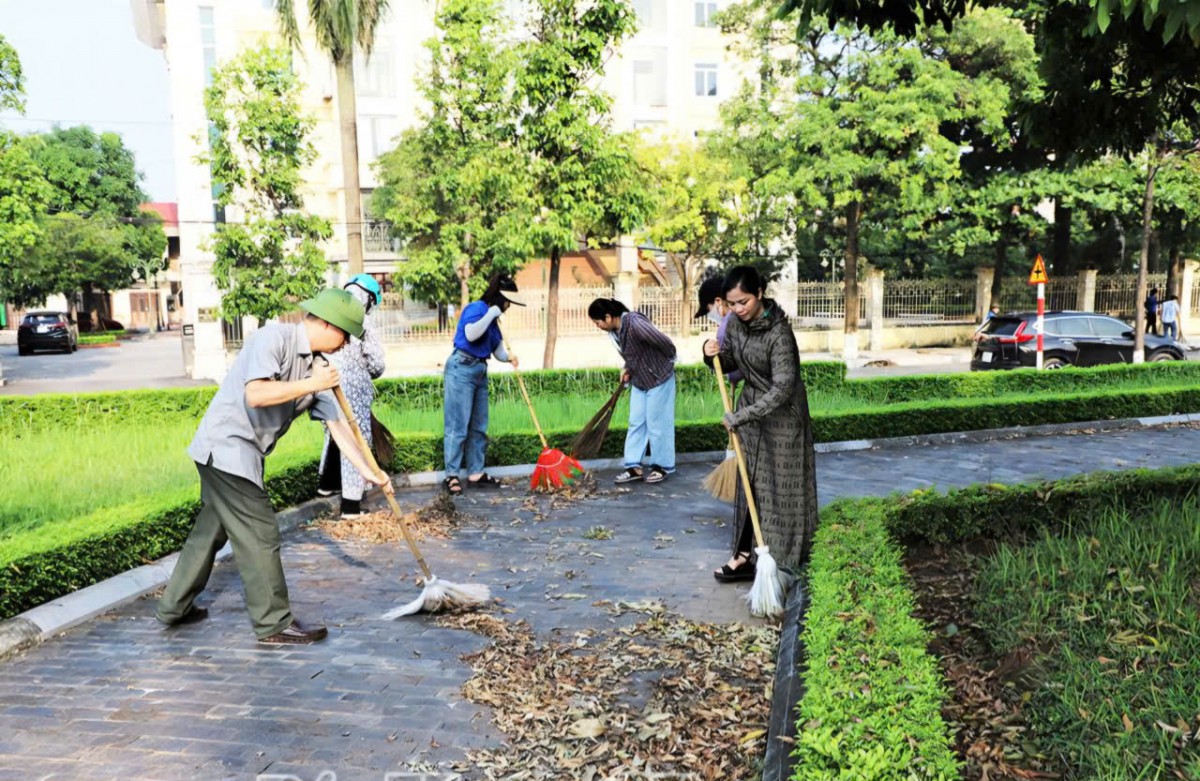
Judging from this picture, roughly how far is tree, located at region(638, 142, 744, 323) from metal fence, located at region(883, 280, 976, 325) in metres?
5.62

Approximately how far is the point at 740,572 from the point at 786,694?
196 centimetres

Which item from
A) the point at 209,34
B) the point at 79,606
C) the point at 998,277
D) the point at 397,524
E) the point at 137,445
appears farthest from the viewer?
the point at 998,277

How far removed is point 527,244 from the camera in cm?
1870

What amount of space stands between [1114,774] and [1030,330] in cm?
1670

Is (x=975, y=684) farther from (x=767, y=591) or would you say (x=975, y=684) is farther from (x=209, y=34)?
(x=209, y=34)

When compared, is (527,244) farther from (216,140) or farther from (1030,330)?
(1030,330)

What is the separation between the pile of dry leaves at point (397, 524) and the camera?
22.2ft

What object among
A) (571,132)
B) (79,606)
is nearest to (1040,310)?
(571,132)

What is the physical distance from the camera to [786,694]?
141 inches

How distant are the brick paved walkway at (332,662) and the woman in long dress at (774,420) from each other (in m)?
0.52

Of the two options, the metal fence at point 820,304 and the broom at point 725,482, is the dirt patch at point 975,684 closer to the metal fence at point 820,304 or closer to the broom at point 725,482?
the broom at point 725,482

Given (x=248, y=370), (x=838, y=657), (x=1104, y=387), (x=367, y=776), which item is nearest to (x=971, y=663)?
(x=838, y=657)

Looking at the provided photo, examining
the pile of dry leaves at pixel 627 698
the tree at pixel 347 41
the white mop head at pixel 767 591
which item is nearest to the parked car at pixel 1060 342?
the tree at pixel 347 41

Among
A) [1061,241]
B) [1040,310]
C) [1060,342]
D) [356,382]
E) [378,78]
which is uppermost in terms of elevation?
[378,78]
